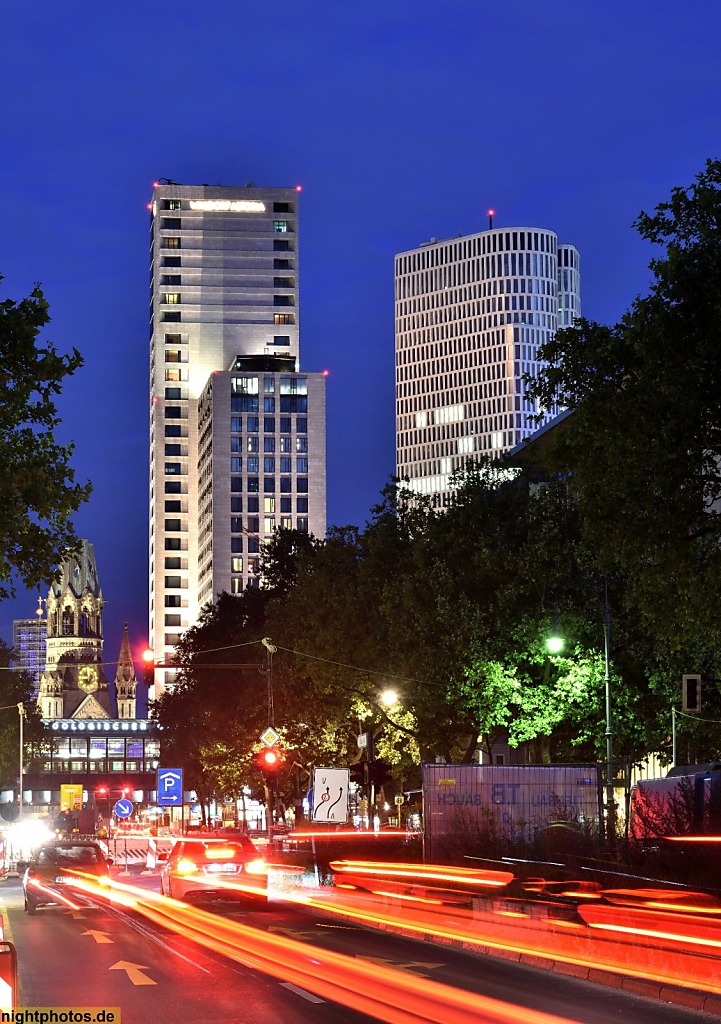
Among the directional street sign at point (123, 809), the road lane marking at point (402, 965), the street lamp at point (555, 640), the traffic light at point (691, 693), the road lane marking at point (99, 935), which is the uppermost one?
the street lamp at point (555, 640)

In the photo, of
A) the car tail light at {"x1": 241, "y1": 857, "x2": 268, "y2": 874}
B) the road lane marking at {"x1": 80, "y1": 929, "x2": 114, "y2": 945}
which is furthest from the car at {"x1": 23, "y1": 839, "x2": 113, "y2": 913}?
the road lane marking at {"x1": 80, "y1": 929, "x2": 114, "y2": 945}

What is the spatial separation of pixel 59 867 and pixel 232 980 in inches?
693

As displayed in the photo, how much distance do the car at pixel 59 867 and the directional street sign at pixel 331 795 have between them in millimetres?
7626

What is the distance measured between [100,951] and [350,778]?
1946 centimetres

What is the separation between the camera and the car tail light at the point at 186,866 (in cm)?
3195

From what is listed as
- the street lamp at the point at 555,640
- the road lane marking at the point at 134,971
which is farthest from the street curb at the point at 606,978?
the street lamp at the point at 555,640

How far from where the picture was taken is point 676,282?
30.0m

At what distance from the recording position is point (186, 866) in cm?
3206

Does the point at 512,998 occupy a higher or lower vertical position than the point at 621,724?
lower

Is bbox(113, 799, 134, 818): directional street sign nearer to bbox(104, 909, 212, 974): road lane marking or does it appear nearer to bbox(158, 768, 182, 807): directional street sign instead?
bbox(158, 768, 182, 807): directional street sign

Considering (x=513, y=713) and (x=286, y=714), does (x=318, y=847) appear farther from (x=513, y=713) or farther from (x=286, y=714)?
(x=286, y=714)

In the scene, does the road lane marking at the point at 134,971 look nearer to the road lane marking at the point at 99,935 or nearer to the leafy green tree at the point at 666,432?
the road lane marking at the point at 99,935

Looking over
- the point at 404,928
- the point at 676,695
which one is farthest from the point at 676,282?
the point at 676,695

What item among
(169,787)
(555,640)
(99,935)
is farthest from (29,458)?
(169,787)
